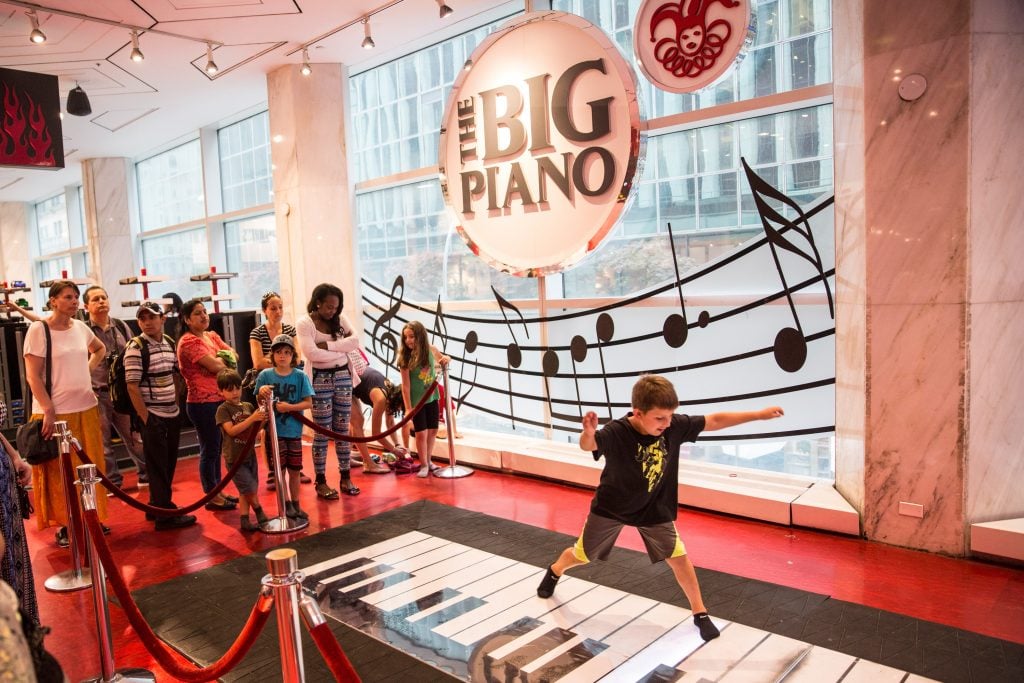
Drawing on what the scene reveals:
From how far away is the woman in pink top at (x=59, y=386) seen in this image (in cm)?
432

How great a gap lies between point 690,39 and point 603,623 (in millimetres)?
3682

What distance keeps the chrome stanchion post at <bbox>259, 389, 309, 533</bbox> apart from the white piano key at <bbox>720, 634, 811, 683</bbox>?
3.14 meters

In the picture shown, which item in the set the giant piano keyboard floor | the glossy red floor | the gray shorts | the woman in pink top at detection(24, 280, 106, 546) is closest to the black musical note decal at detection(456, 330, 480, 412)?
the glossy red floor

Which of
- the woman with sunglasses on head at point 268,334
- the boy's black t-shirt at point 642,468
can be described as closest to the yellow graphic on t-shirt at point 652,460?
the boy's black t-shirt at point 642,468

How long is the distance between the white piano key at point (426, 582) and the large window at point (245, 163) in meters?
6.73

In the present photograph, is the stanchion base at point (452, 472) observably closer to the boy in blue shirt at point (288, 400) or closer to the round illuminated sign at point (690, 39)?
the boy in blue shirt at point (288, 400)

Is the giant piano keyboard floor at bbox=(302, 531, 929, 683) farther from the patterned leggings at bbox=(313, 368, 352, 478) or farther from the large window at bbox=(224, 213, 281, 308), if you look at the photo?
the large window at bbox=(224, 213, 281, 308)

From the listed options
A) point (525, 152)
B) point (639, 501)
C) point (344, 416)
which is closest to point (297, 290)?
point (344, 416)

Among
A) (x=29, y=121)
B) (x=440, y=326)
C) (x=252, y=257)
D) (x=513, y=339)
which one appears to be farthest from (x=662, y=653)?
(x=252, y=257)

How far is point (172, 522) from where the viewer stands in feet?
17.1

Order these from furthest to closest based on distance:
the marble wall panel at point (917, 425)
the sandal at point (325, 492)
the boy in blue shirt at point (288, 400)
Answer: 1. the sandal at point (325, 492)
2. the boy in blue shirt at point (288, 400)
3. the marble wall panel at point (917, 425)

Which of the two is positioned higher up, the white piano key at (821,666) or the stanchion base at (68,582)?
the white piano key at (821,666)

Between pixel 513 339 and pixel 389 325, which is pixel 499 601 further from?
pixel 389 325

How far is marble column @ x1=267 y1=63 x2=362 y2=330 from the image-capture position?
7.43 meters
